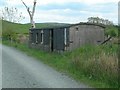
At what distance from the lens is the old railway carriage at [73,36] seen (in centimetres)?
2603

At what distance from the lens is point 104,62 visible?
12.6 meters

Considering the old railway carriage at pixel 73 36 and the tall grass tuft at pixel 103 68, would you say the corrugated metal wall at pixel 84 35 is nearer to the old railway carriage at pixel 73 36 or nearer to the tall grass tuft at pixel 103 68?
the old railway carriage at pixel 73 36

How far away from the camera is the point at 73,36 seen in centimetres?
2605

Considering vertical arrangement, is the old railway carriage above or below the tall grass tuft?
above

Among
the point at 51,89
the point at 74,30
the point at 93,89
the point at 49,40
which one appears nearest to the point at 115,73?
the point at 93,89

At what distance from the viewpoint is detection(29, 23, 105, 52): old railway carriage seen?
26.0m

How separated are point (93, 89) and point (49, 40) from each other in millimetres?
19892

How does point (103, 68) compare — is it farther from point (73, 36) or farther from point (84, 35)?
point (84, 35)

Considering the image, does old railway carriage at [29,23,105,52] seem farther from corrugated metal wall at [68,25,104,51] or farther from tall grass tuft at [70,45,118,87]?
tall grass tuft at [70,45,118,87]

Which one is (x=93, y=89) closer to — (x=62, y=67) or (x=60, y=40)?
(x=62, y=67)

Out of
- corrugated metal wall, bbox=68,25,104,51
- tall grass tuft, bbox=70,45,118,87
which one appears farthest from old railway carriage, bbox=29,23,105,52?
tall grass tuft, bbox=70,45,118,87

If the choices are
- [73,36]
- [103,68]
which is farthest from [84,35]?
[103,68]

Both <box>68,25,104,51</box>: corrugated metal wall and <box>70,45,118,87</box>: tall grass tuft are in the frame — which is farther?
<box>68,25,104,51</box>: corrugated metal wall

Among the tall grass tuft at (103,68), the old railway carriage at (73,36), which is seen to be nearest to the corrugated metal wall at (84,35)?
the old railway carriage at (73,36)
